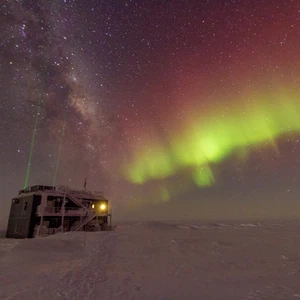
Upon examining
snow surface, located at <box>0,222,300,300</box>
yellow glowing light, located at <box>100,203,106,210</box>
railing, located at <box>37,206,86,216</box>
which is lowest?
snow surface, located at <box>0,222,300,300</box>

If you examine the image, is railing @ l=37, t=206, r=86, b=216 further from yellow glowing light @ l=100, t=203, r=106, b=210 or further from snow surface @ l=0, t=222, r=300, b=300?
snow surface @ l=0, t=222, r=300, b=300

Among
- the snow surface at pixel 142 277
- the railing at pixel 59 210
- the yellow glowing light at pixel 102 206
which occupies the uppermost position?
the yellow glowing light at pixel 102 206

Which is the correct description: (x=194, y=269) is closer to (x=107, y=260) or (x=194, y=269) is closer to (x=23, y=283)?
(x=107, y=260)

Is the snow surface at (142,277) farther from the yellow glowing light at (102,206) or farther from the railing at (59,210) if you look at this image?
the yellow glowing light at (102,206)

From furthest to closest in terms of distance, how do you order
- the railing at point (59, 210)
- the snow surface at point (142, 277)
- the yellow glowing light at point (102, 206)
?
the yellow glowing light at point (102, 206)
the railing at point (59, 210)
the snow surface at point (142, 277)

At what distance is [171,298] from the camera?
7.66m

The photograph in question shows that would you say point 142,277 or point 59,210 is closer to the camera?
point 142,277

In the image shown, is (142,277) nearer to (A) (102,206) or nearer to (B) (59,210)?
(B) (59,210)

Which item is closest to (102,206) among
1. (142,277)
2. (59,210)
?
(59,210)

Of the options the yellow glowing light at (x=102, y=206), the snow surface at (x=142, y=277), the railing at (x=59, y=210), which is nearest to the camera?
the snow surface at (x=142, y=277)

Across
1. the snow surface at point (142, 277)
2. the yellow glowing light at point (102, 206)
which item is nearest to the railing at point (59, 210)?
the yellow glowing light at point (102, 206)

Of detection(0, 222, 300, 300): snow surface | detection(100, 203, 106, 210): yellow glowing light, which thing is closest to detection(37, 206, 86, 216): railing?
detection(100, 203, 106, 210): yellow glowing light

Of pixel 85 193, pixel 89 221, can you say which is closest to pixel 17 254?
pixel 89 221

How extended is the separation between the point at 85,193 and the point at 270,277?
3779 centimetres
